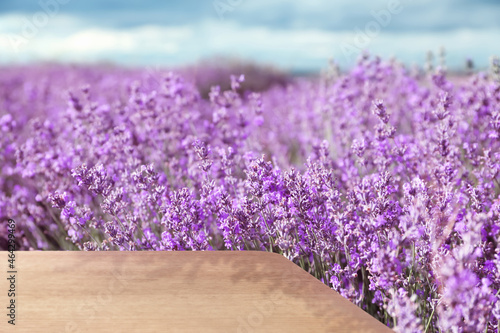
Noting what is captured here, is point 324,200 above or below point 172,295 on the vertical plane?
above

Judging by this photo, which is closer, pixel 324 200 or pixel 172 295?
pixel 172 295

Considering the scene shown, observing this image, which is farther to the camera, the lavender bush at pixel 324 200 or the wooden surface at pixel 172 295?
the lavender bush at pixel 324 200

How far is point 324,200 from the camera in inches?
81.4

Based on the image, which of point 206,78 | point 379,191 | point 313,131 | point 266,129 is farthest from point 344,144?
point 206,78

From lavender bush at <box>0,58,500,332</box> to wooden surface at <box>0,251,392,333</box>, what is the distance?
193 millimetres

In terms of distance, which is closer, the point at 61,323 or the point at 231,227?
the point at 61,323

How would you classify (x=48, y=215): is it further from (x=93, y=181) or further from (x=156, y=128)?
(x=93, y=181)

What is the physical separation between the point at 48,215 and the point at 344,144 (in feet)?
6.82

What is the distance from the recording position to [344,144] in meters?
3.78

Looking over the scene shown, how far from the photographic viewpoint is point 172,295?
1.69m

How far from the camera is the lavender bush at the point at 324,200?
1732 millimetres

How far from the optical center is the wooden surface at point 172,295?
158 centimetres

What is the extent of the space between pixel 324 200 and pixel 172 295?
73cm

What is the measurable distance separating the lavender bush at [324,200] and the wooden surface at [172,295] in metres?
0.19
